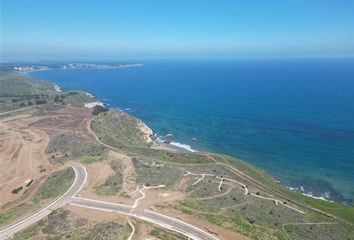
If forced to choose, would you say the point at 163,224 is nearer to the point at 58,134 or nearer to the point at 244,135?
the point at 58,134

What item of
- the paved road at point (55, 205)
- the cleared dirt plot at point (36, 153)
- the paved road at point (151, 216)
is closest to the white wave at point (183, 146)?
the cleared dirt plot at point (36, 153)

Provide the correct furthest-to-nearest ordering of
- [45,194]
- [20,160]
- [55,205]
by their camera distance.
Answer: [20,160]
[45,194]
[55,205]

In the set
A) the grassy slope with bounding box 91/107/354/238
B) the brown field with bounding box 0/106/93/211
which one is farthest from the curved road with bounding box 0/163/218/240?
the brown field with bounding box 0/106/93/211

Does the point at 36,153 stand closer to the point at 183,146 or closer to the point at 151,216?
the point at 183,146

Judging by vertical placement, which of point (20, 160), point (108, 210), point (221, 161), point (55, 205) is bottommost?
point (221, 161)

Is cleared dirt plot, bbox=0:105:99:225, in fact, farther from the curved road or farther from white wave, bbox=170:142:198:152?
white wave, bbox=170:142:198:152

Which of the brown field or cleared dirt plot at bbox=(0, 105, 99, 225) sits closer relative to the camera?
cleared dirt plot at bbox=(0, 105, 99, 225)

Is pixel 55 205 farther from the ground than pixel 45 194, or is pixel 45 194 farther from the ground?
pixel 55 205

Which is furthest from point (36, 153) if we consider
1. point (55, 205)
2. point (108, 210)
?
point (108, 210)
